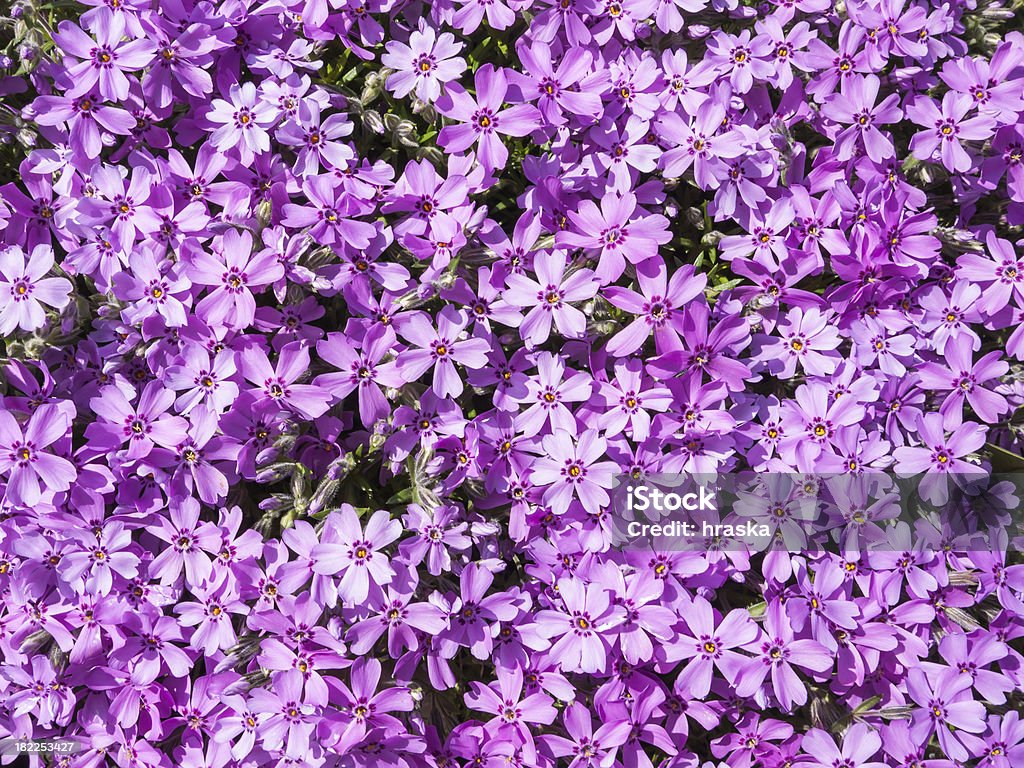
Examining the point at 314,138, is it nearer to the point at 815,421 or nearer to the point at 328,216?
the point at 328,216

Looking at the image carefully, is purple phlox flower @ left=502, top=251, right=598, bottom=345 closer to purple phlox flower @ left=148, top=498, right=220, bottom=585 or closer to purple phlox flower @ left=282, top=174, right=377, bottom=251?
purple phlox flower @ left=282, top=174, right=377, bottom=251

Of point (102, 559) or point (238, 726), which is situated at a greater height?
point (102, 559)

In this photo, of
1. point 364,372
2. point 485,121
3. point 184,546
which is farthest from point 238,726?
point 485,121

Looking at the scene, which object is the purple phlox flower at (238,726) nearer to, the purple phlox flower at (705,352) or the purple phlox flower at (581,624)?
the purple phlox flower at (581,624)

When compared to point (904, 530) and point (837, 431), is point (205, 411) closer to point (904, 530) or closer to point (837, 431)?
point (837, 431)

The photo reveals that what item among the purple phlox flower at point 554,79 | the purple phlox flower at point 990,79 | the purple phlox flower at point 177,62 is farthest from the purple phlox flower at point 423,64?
the purple phlox flower at point 990,79

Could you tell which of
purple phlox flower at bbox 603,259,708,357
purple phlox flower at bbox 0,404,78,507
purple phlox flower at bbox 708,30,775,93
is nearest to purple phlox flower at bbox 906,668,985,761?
purple phlox flower at bbox 603,259,708,357

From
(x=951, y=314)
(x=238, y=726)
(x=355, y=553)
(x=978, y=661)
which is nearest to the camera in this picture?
(x=355, y=553)
